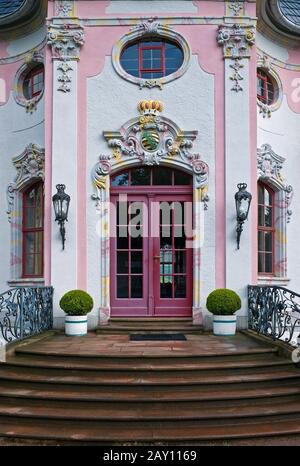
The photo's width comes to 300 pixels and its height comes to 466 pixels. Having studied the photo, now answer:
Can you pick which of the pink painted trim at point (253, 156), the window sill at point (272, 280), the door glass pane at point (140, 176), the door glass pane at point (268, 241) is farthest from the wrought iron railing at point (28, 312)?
the door glass pane at point (268, 241)

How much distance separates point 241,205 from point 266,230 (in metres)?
1.85

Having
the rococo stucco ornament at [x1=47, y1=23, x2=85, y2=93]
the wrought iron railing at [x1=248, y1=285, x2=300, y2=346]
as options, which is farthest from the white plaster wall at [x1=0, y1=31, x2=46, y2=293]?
the wrought iron railing at [x1=248, y1=285, x2=300, y2=346]

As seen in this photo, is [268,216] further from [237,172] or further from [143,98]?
[143,98]

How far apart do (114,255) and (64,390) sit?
3588 millimetres

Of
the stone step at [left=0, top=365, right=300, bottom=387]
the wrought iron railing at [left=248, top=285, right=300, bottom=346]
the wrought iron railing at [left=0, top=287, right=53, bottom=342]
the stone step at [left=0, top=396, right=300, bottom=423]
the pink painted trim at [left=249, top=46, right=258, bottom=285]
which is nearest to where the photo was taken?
the stone step at [left=0, top=396, right=300, bottom=423]

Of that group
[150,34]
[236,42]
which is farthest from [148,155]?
[236,42]

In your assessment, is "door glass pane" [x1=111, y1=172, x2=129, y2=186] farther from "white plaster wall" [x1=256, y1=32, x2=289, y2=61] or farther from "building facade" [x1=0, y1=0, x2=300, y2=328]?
"white plaster wall" [x1=256, y1=32, x2=289, y2=61]

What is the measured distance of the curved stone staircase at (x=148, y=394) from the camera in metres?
5.13

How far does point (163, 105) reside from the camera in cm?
899

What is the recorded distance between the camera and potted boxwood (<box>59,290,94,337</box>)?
7.93 meters

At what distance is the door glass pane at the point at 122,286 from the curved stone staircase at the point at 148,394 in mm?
2116

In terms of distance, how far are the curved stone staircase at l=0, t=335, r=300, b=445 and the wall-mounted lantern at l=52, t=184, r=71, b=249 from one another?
Result: 247 centimetres

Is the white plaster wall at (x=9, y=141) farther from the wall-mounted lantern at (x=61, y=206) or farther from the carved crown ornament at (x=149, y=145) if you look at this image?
the carved crown ornament at (x=149, y=145)
